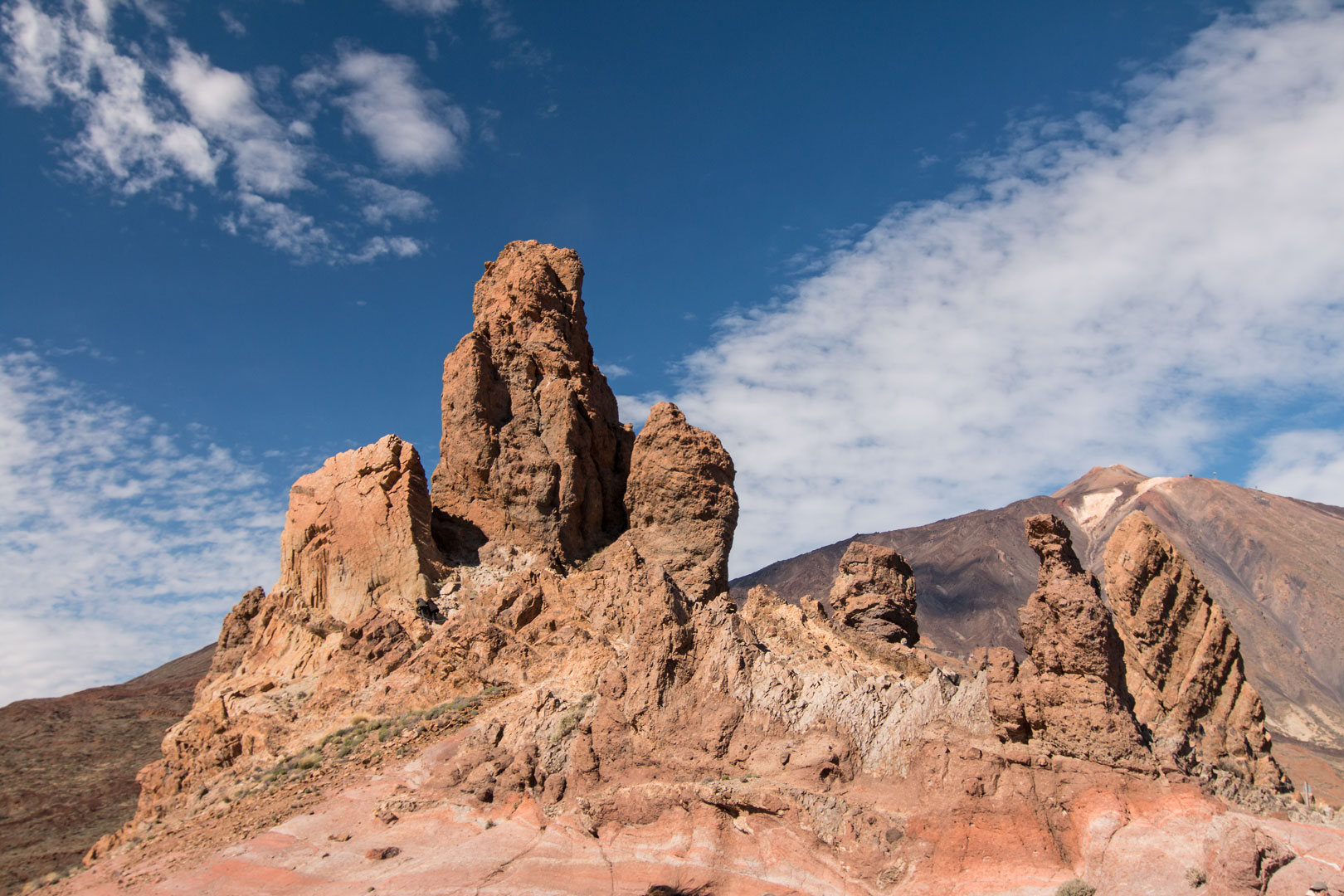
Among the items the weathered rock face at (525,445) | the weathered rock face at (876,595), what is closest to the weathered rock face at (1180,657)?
the weathered rock face at (876,595)

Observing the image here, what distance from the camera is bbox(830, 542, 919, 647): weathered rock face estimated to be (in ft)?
78.1

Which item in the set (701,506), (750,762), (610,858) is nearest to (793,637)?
(701,506)

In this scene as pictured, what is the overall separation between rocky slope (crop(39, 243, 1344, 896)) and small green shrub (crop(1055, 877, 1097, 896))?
0.23 metres

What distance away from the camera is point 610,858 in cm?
1284

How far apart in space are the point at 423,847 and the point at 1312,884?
1112 centimetres

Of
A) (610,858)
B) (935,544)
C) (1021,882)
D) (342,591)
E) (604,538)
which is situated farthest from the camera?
(935,544)

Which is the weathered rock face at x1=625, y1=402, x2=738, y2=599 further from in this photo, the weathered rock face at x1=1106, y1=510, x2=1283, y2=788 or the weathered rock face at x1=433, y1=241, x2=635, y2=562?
the weathered rock face at x1=1106, y1=510, x2=1283, y2=788

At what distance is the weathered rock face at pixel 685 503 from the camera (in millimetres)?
23266

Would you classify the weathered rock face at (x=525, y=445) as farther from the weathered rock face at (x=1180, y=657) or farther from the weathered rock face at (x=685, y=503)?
the weathered rock face at (x=1180, y=657)

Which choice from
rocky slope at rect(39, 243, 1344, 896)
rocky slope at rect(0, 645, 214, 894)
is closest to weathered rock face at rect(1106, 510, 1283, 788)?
rocky slope at rect(39, 243, 1344, 896)

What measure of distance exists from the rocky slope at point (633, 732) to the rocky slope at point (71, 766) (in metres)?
12.0

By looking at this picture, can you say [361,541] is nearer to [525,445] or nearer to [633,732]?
[525,445]

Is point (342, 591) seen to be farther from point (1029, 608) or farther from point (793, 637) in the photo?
point (1029, 608)

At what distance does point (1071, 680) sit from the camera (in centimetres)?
1237
